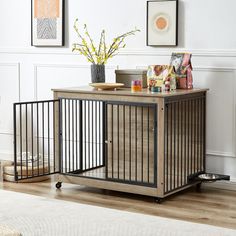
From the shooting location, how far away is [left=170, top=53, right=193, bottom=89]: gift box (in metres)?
4.72

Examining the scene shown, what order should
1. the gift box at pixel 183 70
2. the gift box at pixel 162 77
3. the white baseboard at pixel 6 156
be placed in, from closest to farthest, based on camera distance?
1. the gift box at pixel 162 77
2. the gift box at pixel 183 70
3. the white baseboard at pixel 6 156

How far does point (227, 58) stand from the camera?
15.7 ft

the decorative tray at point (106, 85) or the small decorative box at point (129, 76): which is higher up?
the small decorative box at point (129, 76)

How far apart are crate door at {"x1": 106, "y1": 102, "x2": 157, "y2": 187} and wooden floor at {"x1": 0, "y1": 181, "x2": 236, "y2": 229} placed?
16cm

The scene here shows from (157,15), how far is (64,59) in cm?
106

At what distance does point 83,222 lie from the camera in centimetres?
395

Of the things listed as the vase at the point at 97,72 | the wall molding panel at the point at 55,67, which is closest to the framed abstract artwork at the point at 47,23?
the wall molding panel at the point at 55,67

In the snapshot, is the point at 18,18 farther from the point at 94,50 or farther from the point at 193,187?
the point at 193,187

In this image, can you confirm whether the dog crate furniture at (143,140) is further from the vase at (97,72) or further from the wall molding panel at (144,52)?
the wall molding panel at (144,52)

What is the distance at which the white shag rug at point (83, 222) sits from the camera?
3730 mm

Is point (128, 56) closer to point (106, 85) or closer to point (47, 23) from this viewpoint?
point (106, 85)

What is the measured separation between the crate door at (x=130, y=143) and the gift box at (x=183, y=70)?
0.36 meters

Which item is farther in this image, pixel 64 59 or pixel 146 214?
pixel 64 59

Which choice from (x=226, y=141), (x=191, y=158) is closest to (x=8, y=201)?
(x=191, y=158)
